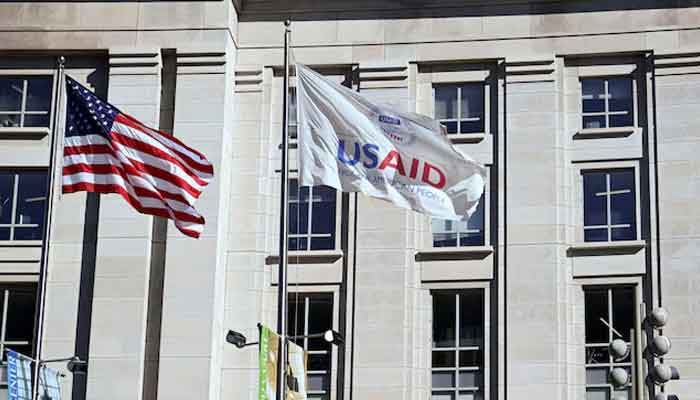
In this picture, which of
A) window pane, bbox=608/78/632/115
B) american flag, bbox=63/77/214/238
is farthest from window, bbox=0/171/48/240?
window pane, bbox=608/78/632/115

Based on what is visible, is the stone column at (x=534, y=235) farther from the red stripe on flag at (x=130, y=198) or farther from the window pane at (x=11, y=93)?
the window pane at (x=11, y=93)

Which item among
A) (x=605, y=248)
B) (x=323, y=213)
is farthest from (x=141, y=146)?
(x=605, y=248)

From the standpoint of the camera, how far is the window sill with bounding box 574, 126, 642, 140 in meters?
36.0

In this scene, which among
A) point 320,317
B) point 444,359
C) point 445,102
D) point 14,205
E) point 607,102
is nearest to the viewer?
point 444,359

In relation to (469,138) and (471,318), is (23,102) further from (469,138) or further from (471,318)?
(471,318)

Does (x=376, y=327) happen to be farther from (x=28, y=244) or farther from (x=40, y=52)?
(x=40, y=52)

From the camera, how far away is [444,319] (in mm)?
35812

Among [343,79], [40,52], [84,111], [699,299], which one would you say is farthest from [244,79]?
[699,299]

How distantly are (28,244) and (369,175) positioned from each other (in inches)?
488

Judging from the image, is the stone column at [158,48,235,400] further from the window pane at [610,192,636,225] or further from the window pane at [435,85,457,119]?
the window pane at [610,192,636,225]

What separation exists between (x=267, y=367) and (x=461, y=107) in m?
12.7

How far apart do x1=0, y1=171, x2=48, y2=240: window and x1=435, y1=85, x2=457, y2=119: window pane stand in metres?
10.6

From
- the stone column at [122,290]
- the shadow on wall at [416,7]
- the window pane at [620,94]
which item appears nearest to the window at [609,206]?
the window pane at [620,94]

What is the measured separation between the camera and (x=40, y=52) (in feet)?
122
